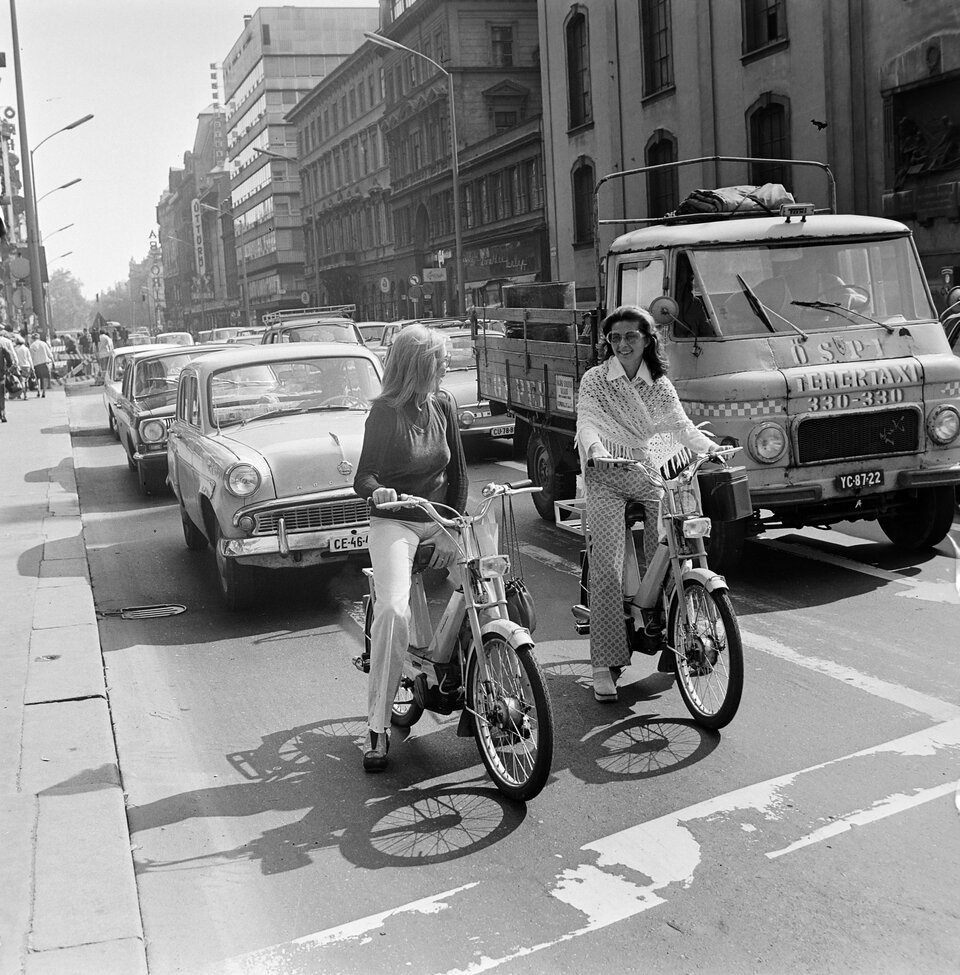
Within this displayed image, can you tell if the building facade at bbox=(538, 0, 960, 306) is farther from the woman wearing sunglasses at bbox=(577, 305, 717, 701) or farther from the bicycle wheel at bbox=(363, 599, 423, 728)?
the bicycle wheel at bbox=(363, 599, 423, 728)

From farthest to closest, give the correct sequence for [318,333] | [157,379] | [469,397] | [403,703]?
[318,333], [157,379], [469,397], [403,703]

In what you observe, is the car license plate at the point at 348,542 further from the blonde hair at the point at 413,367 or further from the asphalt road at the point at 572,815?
the blonde hair at the point at 413,367

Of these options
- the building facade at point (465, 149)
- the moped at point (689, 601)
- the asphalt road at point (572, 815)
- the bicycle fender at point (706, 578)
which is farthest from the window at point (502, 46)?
the bicycle fender at point (706, 578)

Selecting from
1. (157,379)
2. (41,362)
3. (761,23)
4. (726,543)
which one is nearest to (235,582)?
(726,543)

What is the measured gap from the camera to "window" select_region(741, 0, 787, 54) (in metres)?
26.5

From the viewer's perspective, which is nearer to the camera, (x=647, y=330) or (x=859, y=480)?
(x=647, y=330)

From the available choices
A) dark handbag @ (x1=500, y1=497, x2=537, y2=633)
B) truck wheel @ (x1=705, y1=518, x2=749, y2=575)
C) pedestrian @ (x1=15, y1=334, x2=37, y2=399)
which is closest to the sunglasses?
dark handbag @ (x1=500, y1=497, x2=537, y2=633)

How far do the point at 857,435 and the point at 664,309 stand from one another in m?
1.59

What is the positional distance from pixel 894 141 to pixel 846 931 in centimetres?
2147

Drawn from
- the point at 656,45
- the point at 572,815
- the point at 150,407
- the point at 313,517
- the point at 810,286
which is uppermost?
the point at 656,45

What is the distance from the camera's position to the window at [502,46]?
5772cm

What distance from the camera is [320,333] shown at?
2122 cm

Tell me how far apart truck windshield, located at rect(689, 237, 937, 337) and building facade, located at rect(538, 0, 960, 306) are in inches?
384

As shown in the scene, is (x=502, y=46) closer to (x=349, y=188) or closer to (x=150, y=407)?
(x=349, y=188)
